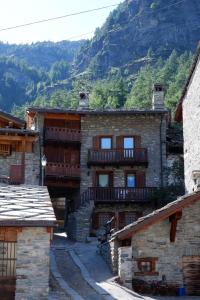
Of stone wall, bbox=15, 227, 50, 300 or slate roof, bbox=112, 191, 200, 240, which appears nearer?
stone wall, bbox=15, 227, 50, 300

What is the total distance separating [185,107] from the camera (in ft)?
74.8

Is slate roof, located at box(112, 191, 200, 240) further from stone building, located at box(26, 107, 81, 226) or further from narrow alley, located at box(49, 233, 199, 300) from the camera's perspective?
stone building, located at box(26, 107, 81, 226)

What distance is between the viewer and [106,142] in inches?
1245

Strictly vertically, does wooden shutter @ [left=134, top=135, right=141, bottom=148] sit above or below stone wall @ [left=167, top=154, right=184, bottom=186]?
above

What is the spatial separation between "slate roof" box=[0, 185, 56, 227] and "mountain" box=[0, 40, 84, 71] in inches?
5430

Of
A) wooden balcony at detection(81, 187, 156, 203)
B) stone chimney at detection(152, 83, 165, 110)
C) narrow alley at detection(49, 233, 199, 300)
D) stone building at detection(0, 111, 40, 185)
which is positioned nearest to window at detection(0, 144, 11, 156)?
stone building at detection(0, 111, 40, 185)

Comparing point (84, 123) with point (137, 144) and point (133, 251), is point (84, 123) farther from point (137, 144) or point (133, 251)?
point (133, 251)

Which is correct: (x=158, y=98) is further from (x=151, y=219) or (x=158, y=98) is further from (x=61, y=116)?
(x=151, y=219)

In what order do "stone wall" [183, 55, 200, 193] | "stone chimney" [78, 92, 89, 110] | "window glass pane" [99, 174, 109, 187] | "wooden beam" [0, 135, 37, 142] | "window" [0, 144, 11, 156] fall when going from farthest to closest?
"stone chimney" [78, 92, 89, 110], "window glass pane" [99, 174, 109, 187], "window" [0, 144, 11, 156], "wooden beam" [0, 135, 37, 142], "stone wall" [183, 55, 200, 193]

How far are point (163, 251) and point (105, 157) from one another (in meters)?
14.8

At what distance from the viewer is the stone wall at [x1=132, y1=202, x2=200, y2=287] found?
16.2 m

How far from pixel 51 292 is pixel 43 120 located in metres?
19.1

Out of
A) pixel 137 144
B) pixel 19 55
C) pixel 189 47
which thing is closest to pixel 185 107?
pixel 137 144

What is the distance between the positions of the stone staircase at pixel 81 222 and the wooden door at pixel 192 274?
1138 centimetres
